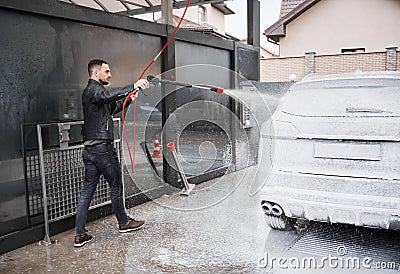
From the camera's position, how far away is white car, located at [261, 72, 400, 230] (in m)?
3.19

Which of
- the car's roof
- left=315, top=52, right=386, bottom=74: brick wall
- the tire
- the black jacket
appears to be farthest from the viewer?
left=315, top=52, right=386, bottom=74: brick wall

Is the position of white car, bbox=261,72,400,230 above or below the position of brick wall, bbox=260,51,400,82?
below

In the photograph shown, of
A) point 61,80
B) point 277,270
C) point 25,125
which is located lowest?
point 277,270

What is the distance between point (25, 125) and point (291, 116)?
2.52 meters

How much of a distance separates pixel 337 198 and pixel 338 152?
0.38m

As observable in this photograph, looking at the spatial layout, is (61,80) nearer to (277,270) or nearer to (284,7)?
(277,270)

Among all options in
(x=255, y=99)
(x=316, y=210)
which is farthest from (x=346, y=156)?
(x=255, y=99)

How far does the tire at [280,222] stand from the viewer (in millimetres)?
4062

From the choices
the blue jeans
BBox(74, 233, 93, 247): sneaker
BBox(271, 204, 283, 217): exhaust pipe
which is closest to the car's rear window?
BBox(271, 204, 283, 217): exhaust pipe

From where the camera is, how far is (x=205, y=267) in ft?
11.1

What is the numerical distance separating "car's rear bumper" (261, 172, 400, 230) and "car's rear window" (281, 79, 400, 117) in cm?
55

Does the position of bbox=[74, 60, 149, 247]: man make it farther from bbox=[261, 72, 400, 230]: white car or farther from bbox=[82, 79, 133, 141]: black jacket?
bbox=[261, 72, 400, 230]: white car

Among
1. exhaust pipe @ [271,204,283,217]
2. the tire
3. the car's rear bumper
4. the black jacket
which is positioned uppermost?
the black jacket

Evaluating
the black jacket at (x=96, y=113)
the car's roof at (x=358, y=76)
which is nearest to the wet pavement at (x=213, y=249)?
the black jacket at (x=96, y=113)
